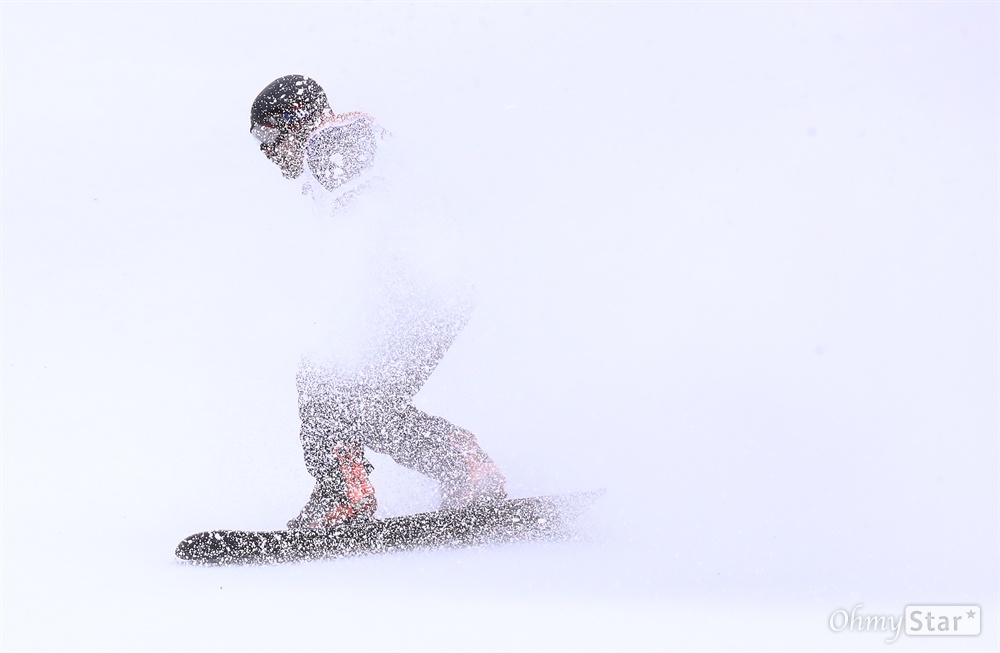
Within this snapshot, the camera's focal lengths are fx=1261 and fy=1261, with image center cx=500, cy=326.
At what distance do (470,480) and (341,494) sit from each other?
415 millimetres

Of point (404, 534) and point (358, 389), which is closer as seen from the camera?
point (404, 534)

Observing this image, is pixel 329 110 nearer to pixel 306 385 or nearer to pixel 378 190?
pixel 378 190

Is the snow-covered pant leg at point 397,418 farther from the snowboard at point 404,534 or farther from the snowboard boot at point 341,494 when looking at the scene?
the snowboard at point 404,534

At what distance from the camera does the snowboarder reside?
4.06 metres

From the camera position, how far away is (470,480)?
13.3ft

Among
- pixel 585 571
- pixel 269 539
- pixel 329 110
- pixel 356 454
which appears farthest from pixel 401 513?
pixel 329 110

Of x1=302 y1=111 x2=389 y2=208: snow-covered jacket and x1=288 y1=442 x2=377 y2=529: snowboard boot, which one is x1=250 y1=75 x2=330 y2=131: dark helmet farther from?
x1=288 y1=442 x2=377 y2=529: snowboard boot

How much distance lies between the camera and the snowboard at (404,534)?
3762 millimetres

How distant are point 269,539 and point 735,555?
1.37 meters

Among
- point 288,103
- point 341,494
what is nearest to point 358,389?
point 341,494

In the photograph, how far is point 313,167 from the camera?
4137mm

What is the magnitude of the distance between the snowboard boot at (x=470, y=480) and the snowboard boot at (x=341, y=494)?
249mm

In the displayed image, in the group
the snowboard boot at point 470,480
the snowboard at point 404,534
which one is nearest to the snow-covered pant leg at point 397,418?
the snowboard boot at point 470,480

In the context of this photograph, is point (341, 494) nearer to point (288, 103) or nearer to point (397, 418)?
point (397, 418)
